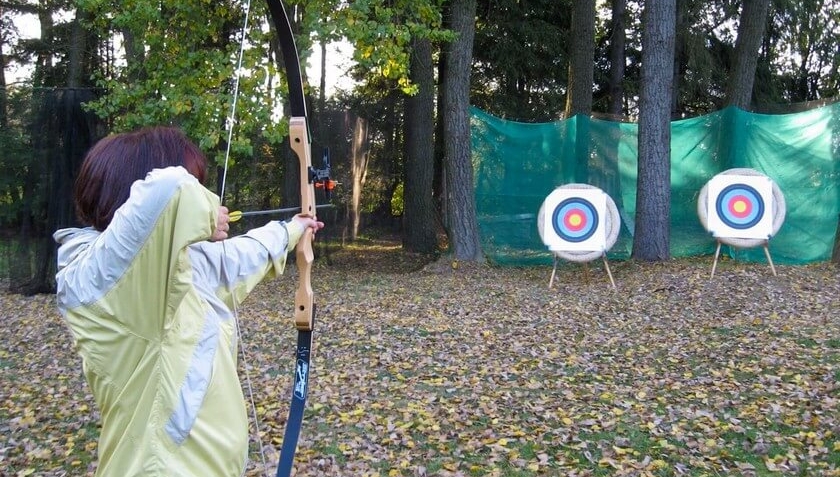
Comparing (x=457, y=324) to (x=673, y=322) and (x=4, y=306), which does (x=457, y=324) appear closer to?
(x=673, y=322)

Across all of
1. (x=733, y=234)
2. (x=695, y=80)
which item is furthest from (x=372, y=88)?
(x=695, y=80)

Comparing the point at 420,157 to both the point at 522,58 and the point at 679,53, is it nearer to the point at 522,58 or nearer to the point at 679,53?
the point at 522,58

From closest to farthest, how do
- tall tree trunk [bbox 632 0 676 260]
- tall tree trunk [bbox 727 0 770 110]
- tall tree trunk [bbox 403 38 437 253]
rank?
tall tree trunk [bbox 632 0 676 260], tall tree trunk [bbox 403 38 437 253], tall tree trunk [bbox 727 0 770 110]

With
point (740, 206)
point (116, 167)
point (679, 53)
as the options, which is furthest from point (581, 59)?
point (116, 167)

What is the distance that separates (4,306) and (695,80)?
43.3ft

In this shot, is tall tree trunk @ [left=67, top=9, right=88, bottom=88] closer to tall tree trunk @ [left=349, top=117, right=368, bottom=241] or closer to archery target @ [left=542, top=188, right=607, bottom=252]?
tall tree trunk @ [left=349, top=117, right=368, bottom=241]

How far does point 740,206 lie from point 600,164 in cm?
180

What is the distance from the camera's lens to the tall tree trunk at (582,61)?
422 inches

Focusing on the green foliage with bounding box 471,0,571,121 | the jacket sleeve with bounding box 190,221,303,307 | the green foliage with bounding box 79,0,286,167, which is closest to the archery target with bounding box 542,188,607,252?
the green foliage with bounding box 79,0,286,167

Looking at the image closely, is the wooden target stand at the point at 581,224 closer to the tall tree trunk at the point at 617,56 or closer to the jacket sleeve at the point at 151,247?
the jacket sleeve at the point at 151,247

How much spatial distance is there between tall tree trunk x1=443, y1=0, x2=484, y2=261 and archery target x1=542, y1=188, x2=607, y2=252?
1.08 m

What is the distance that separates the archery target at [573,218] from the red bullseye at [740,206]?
1.34 m

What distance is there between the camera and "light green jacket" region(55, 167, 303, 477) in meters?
1.11

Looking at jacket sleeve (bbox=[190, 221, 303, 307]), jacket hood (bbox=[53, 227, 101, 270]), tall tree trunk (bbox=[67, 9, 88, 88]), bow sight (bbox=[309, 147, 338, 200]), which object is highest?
tall tree trunk (bbox=[67, 9, 88, 88])
